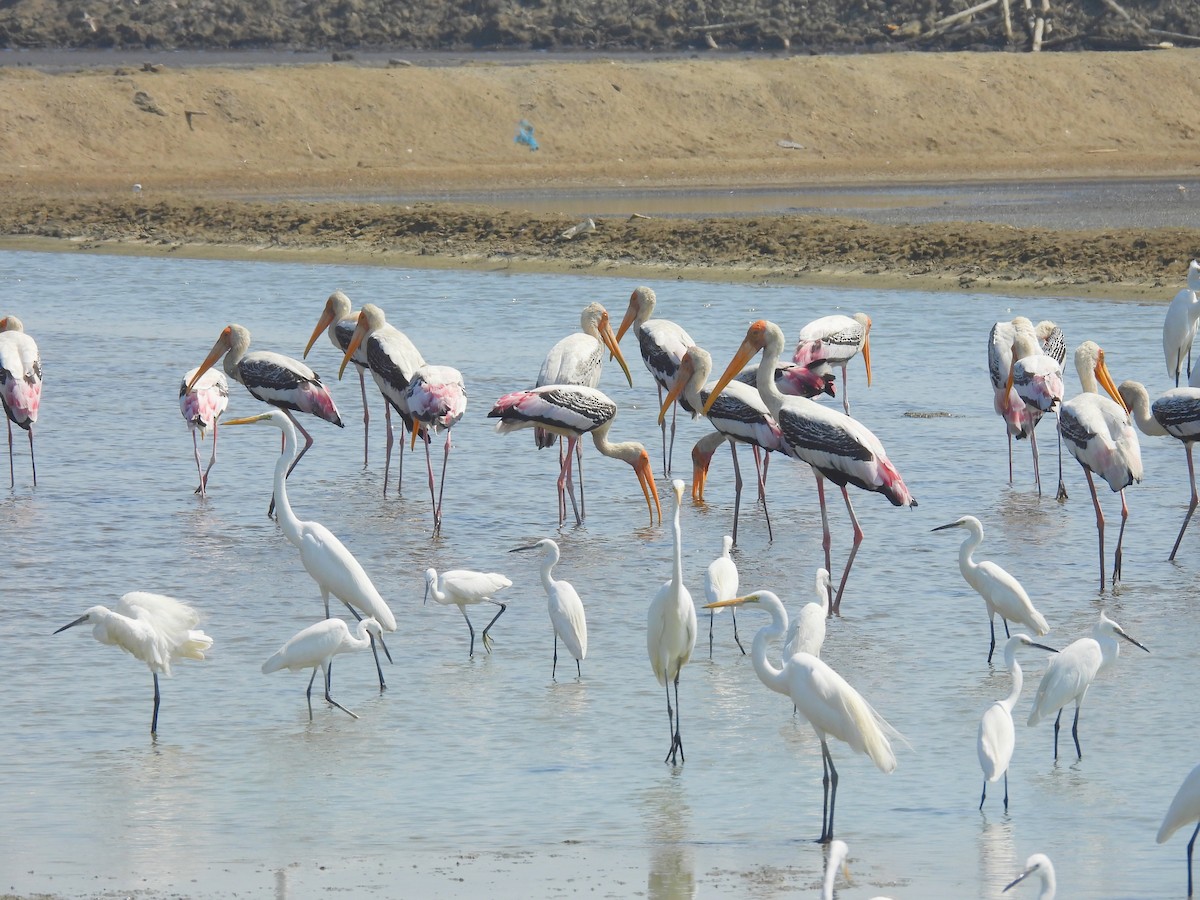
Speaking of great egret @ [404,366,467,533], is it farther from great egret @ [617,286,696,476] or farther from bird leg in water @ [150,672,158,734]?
bird leg in water @ [150,672,158,734]

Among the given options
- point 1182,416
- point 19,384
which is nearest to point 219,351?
point 19,384

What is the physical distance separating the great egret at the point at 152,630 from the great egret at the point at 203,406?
4437mm

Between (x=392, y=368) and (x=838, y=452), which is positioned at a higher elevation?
(x=838, y=452)

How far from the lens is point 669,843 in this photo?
239 inches

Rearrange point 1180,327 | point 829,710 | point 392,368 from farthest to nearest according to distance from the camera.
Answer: point 1180,327, point 392,368, point 829,710

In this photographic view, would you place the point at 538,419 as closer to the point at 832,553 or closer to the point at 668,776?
the point at 832,553

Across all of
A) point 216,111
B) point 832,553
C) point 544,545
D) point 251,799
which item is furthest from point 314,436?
point 216,111

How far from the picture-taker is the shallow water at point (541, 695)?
5.94m

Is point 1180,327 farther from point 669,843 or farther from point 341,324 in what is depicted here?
point 669,843

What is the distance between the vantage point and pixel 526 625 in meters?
8.81

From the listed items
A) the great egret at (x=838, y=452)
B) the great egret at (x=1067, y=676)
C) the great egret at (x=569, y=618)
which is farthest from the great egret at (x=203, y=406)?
the great egret at (x=1067, y=676)

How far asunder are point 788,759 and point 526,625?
7.03 feet

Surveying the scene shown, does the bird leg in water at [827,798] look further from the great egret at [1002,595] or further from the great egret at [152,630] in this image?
the great egret at [152,630]

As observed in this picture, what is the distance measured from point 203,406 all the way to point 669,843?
6.70 metres
